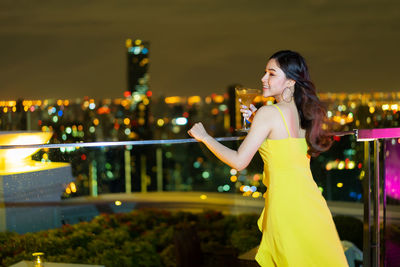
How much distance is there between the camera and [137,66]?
2934 cm

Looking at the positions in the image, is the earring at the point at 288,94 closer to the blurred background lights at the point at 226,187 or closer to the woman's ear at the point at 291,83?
the woman's ear at the point at 291,83

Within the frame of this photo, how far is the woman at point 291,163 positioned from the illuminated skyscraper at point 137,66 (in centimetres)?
2439

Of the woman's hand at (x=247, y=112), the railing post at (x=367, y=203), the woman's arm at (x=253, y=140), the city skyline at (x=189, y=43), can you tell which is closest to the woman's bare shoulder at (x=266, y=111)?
the woman's arm at (x=253, y=140)

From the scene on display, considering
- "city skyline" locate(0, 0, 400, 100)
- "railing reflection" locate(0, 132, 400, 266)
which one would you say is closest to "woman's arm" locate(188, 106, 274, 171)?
"railing reflection" locate(0, 132, 400, 266)

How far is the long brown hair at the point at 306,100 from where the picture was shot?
1948 mm

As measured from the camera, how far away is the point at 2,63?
18.9 meters

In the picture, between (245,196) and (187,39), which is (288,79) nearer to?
(245,196)

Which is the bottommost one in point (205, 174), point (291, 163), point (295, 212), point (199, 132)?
point (205, 174)

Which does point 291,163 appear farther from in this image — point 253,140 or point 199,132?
point 199,132

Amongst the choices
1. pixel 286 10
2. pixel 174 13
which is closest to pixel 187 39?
pixel 174 13

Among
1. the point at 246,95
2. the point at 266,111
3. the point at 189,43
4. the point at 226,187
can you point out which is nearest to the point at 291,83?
the point at 266,111

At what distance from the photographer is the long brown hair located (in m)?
1.95

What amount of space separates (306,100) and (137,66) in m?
27.9

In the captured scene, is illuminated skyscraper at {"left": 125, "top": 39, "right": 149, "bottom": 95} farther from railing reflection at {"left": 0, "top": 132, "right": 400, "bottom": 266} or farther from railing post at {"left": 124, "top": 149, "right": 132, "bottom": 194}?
railing post at {"left": 124, "top": 149, "right": 132, "bottom": 194}
